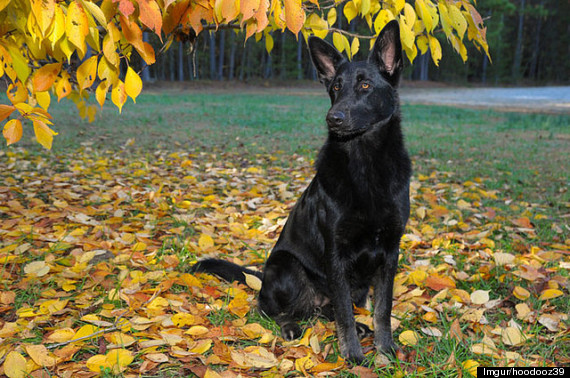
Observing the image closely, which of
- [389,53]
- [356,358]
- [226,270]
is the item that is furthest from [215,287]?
[389,53]

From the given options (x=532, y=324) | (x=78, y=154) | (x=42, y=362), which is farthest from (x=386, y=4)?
(x=78, y=154)

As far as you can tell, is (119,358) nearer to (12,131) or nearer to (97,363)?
(97,363)

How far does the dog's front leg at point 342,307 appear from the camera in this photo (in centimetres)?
252

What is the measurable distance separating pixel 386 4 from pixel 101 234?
290cm

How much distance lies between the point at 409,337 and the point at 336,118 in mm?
1296

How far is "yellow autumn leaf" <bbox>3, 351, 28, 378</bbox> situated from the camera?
6.93ft

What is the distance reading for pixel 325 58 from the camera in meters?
2.80

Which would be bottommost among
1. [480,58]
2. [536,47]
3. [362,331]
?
[362,331]

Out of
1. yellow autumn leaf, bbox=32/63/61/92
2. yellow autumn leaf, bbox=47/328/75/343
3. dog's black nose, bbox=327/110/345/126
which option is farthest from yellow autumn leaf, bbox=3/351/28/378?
dog's black nose, bbox=327/110/345/126

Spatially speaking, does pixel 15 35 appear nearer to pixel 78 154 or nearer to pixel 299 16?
pixel 299 16

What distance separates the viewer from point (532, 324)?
108 inches

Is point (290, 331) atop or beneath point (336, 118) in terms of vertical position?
beneath

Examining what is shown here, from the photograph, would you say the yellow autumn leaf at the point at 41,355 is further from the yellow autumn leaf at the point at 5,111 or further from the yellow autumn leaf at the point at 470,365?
the yellow autumn leaf at the point at 470,365

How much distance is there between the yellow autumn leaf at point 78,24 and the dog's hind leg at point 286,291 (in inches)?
68.0
